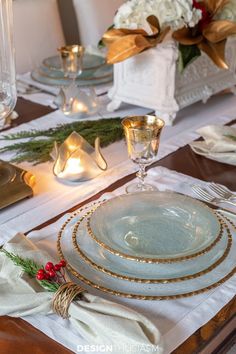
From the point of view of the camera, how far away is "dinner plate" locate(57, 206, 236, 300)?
72 centimetres

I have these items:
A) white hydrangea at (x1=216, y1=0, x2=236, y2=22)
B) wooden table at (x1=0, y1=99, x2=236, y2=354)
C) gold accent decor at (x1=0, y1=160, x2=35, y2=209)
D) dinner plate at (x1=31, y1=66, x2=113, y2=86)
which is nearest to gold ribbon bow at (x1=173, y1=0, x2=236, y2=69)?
white hydrangea at (x1=216, y1=0, x2=236, y2=22)

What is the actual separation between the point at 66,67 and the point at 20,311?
36.9 inches

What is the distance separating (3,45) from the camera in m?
1.03

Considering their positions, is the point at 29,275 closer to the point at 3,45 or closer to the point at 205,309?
the point at 205,309

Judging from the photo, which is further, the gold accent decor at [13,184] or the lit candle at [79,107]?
the lit candle at [79,107]

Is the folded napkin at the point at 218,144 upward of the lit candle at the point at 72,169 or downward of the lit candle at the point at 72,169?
downward

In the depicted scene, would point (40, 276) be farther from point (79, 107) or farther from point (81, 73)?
point (81, 73)

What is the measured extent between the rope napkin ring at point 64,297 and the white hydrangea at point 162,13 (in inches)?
30.1

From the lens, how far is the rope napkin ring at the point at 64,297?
0.68 m

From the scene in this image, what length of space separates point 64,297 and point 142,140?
0.40m

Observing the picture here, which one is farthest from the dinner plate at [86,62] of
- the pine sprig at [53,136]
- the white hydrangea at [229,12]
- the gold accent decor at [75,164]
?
the gold accent decor at [75,164]

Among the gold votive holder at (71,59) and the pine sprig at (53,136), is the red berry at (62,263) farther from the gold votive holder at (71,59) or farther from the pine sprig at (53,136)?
the gold votive holder at (71,59)

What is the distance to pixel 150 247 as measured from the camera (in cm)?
78

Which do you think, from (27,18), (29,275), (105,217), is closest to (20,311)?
(29,275)
